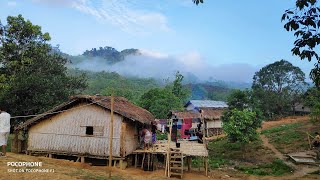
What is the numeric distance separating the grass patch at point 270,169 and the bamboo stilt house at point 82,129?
29.0 feet

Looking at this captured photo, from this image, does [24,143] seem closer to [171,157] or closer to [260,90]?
[171,157]

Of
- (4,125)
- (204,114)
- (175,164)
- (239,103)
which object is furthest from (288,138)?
(4,125)

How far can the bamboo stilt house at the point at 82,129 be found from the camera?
18503 mm

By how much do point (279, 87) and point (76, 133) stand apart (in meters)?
41.8

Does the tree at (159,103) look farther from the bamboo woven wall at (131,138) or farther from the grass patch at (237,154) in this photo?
the bamboo woven wall at (131,138)

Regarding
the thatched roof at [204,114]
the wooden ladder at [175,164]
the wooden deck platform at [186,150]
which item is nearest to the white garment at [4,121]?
the wooden deck platform at [186,150]

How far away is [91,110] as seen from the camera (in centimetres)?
1906

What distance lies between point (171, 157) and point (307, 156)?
1280 cm

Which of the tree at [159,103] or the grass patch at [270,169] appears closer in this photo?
the grass patch at [270,169]

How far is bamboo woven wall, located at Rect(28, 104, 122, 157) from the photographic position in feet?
61.1

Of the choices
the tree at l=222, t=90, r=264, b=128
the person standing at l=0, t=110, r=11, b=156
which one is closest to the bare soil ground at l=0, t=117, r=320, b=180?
the person standing at l=0, t=110, r=11, b=156

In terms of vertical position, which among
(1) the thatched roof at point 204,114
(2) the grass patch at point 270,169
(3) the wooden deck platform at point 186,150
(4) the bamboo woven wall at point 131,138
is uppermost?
(1) the thatched roof at point 204,114

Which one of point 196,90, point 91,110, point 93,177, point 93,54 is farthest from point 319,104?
point 93,54

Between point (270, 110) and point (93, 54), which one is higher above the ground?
point (93, 54)
